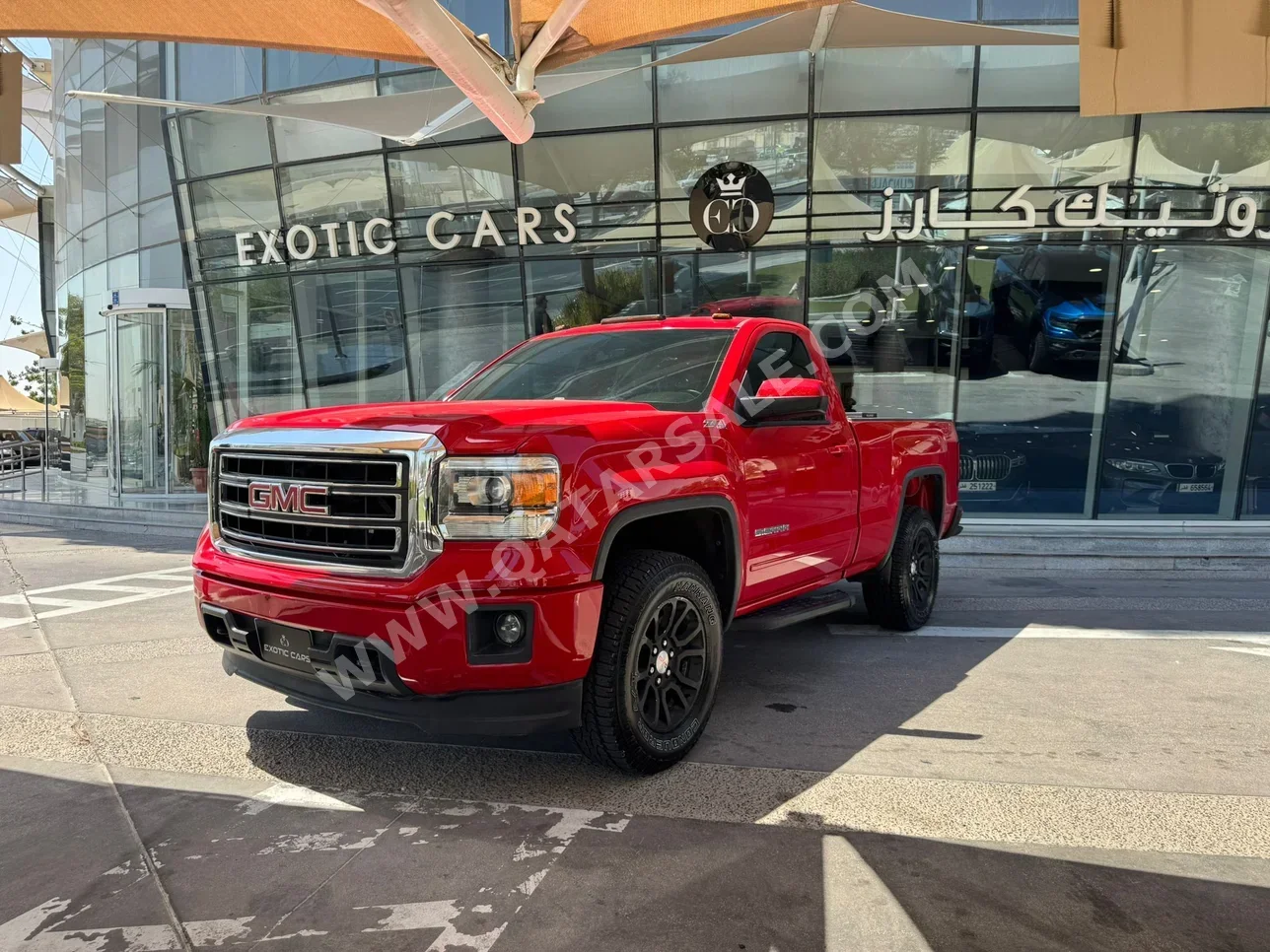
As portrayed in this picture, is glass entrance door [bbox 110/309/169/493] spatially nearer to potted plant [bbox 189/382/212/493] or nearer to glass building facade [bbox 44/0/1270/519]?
potted plant [bbox 189/382/212/493]

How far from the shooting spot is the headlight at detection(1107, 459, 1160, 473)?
14812mm

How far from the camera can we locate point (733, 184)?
49.6ft

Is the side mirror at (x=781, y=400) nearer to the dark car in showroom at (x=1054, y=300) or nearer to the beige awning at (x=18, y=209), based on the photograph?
the dark car in showroom at (x=1054, y=300)

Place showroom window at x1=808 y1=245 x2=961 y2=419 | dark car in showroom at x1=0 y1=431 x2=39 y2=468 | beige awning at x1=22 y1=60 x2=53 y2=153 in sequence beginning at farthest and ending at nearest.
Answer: beige awning at x1=22 y1=60 x2=53 y2=153, dark car in showroom at x1=0 y1=431 x2=39 y2=468, showroom window at x1=808 y1=245 x2=961 y2=419

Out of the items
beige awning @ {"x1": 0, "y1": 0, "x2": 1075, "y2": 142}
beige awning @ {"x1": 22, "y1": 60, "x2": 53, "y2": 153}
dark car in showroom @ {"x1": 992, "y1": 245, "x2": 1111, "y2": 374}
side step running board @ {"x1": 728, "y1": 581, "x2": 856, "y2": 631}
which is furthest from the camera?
beige awning @ {"x1": 22, "y1": 60, "x2": 53, "y2": 153}

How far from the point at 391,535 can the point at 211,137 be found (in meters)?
17.4

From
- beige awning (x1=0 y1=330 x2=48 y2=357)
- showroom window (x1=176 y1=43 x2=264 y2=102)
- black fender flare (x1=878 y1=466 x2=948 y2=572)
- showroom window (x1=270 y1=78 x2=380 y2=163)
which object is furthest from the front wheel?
beige awning (x1=0 y1=330 x2=48 y2=357)

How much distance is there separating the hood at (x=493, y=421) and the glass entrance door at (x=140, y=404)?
52.4ft

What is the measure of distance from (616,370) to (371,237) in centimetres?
1317

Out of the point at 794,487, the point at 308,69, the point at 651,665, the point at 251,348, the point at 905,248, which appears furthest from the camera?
the point at 251,348

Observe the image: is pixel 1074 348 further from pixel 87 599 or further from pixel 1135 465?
pixel 87 599

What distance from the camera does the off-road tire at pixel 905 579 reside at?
→ 21.5 ft

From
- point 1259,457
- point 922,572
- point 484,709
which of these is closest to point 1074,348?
point 1259,457

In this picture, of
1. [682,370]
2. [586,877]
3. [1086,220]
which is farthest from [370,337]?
[586,877]
